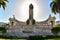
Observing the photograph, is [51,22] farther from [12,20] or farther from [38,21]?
[12,20]

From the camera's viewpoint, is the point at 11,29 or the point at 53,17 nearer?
the point at 11,29

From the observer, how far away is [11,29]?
26391 mm

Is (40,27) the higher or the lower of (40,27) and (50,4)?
the lower

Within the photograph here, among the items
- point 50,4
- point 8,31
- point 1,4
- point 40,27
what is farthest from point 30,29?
point 50,4

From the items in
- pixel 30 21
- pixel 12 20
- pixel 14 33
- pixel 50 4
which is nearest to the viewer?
pixel 14 33

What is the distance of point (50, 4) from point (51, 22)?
388 cm

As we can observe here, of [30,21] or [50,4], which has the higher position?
[50,4]

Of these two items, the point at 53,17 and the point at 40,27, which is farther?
the point at 53,17

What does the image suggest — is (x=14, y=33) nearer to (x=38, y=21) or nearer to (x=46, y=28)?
(x=46, y=28)

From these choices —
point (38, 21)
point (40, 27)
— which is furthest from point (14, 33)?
point (38, 21)

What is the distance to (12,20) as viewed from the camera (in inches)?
1547

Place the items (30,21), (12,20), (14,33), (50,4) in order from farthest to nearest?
(12,20) < (50,4) < (30,21) < (14,33)

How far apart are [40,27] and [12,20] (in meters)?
13.7

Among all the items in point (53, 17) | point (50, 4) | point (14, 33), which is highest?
point (50, 4)
